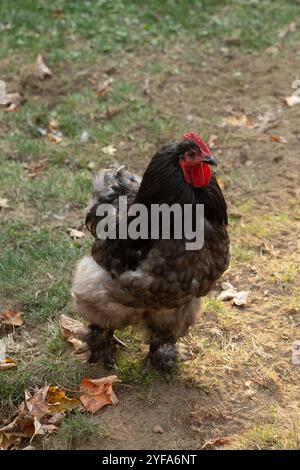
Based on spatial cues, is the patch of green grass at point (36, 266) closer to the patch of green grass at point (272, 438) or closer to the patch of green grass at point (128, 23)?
the patch of green grass at point (272, 438)

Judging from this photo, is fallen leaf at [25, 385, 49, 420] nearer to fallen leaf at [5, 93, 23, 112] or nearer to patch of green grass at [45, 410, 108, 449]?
patch of green grass at [45, 410, 108, 449]

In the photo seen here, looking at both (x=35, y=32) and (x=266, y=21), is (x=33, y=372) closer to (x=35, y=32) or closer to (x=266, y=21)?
(x=35, y=32)

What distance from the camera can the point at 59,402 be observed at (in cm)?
379

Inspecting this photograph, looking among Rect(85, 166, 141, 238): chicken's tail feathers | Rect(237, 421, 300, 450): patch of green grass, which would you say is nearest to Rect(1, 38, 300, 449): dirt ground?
Rect(237, 421, 300, 450): patch of green grass

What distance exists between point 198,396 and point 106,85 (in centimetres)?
463

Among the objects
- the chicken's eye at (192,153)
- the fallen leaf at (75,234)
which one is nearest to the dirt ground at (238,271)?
the fallen leaf at (75,234)

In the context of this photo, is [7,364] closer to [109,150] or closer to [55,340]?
[55,340]

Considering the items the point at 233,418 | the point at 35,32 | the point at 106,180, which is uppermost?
the point at 106,180

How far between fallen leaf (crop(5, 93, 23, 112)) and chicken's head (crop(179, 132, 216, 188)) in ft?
13.5

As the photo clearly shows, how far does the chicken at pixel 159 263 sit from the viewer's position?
358 cm
